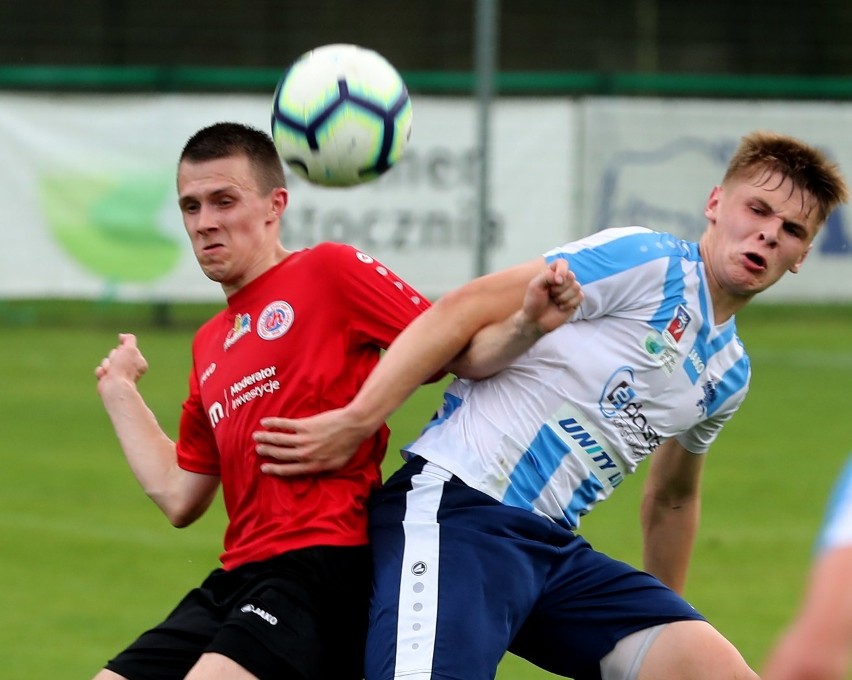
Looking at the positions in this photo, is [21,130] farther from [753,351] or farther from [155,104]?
[753,351]

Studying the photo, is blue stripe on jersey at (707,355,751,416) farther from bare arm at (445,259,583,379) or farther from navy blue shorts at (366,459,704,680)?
bare arm at (445,259,583,379)

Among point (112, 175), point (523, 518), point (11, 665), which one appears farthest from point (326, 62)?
point (112, 175)

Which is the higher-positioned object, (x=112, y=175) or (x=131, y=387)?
(x=131, y=387)

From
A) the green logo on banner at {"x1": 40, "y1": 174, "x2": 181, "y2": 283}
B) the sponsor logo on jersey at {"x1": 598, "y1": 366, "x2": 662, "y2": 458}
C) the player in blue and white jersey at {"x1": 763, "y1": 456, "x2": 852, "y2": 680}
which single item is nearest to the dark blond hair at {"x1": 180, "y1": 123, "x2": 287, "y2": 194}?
the sponsor logo on jersey at {"x1": 598, "y1": 366, "x2": 662, "y2": 458}

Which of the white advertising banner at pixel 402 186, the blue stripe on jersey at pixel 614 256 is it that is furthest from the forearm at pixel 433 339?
the white advertising banner at pixel 402 186

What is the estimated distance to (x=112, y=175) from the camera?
14.8m

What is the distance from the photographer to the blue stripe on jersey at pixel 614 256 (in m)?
4.11

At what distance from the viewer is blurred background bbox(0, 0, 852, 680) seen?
29.8 feet

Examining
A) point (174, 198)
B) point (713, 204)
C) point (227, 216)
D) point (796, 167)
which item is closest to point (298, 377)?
point (227, 216)

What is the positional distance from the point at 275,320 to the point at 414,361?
518 mm

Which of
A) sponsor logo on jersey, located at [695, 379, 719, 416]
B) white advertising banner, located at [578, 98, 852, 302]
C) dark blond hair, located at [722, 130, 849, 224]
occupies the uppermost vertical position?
dark blond hair, located at [722, 130, 849, 224]

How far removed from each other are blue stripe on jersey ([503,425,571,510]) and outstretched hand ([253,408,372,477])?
0.41m

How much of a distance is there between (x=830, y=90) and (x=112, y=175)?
7.45m

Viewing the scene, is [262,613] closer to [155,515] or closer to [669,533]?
[669,533]
